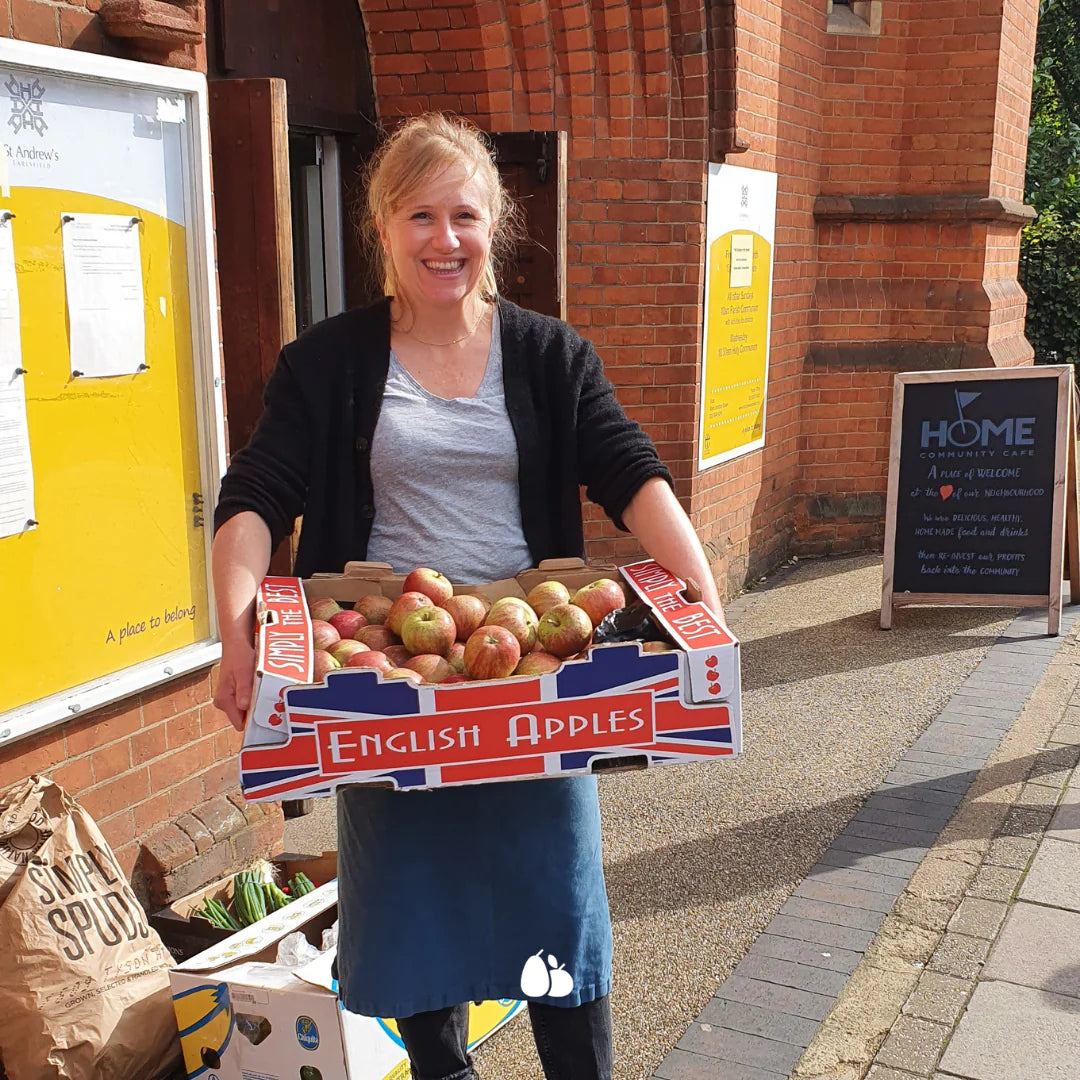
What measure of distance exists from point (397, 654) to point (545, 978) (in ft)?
2.27

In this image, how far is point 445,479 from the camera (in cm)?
247

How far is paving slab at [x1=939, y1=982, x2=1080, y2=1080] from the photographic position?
10.4 feet

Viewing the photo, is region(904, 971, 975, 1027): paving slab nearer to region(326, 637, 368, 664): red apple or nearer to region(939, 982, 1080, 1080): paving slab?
region(939, 982, 1080, 1080): paving slab

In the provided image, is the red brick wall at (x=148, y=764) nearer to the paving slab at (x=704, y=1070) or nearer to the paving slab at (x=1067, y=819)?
the paving slab at (x=704, y=1070)

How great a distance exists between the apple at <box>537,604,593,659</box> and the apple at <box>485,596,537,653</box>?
16mm

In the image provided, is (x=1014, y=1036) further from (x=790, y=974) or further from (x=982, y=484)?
(x=982, y=484)

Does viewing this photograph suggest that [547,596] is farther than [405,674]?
Yes

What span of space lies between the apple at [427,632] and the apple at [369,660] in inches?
2.5

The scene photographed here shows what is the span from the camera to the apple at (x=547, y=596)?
2.31 meters

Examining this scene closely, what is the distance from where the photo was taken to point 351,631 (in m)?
2.29

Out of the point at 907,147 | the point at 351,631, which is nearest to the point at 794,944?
the point at 351,631

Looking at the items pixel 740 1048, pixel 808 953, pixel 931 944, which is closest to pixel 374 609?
pixel 740 1048

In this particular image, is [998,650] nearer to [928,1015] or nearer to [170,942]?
[928,1015]

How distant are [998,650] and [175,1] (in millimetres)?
5116
